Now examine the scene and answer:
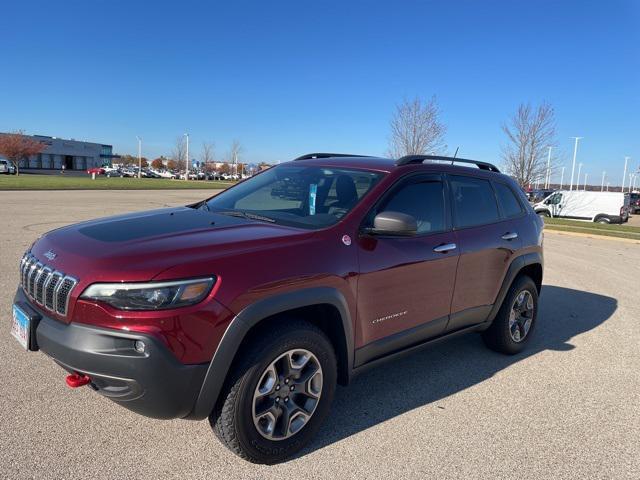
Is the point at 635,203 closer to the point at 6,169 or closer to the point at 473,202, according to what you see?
the point at 473,202

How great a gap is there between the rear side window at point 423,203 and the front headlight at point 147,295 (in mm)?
1593

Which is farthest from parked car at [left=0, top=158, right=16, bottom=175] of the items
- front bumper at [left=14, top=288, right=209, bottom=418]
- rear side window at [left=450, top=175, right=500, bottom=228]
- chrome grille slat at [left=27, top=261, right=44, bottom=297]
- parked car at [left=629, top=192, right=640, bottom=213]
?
front bumper at [left=14, top=288, right=209, bottom=418]

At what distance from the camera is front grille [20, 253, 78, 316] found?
256cm

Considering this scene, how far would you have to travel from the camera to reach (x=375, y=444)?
3070 millimetres

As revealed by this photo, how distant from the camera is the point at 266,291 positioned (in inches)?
104

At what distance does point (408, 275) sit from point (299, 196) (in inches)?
40.8

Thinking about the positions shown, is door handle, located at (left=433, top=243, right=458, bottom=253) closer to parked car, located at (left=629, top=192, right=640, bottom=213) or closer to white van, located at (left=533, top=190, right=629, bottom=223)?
white van, located at (left=533, top=190, right=629, bottom=223)

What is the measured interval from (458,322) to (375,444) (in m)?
1.43

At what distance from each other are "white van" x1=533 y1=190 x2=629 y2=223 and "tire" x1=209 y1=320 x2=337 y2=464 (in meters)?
28.9

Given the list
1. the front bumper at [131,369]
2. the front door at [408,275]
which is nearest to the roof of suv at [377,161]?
the front door at [408,275]

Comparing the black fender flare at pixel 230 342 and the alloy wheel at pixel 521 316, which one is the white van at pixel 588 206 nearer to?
the alloy wheel at pixel 521 316

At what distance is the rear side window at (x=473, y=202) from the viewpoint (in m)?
4.12

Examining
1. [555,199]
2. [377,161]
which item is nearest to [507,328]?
[377,161]

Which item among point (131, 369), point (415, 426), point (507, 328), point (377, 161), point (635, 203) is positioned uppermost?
point (377, 161)
